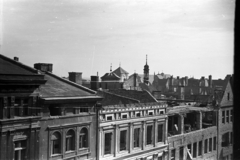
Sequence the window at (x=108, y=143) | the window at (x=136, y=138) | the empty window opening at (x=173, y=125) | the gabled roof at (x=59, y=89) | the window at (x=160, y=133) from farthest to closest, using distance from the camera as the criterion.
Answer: the empty window opening at (x=173, y=125) → the window at (x=160, y=133) → the window at (x=136, y=138) → the window at (x=108, y=143) → the gabled roof at (x=59, y=89)

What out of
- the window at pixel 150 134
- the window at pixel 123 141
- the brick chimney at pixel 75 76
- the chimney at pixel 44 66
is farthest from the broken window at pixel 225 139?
the chimney at pixel 44 66

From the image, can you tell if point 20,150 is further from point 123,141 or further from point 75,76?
point 123,141

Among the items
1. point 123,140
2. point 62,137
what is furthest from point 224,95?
point 62,137

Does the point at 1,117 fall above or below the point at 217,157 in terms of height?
above

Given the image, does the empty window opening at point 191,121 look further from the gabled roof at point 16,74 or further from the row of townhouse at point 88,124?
the gabled roof at point 16,74

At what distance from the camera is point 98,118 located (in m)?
19.0

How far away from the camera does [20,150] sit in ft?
47.8

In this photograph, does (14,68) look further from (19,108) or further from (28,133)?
(28,133)

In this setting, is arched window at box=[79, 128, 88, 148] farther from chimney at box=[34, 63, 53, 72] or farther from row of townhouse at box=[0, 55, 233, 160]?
chimney at box=[34, 63, 53, 72]

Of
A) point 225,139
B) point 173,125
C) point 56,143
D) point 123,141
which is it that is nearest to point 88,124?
point 56,143

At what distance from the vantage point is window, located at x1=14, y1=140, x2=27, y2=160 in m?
14.4

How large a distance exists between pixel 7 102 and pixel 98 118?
6818 millimetres

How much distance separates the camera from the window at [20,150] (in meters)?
14.4

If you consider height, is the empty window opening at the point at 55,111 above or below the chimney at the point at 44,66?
below
